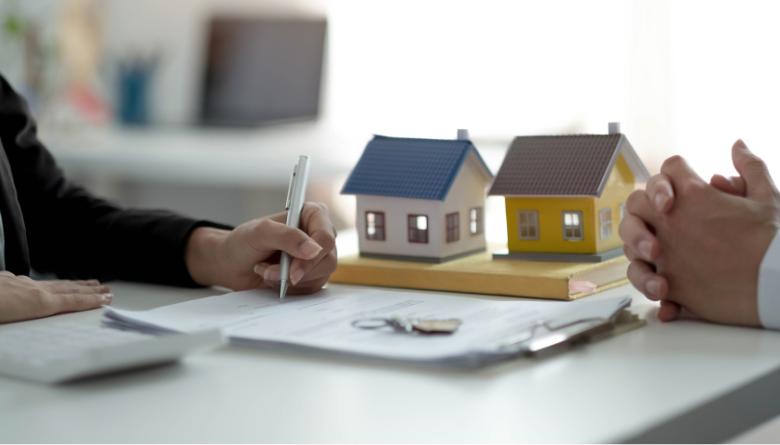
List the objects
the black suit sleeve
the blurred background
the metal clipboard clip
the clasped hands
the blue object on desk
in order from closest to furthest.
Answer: the metal clipboard clip, the clasped hands, the black suit sleeve, the blurred background, the blue object on desk

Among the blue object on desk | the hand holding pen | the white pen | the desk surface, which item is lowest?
the desk surface

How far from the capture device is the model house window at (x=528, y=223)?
121 centimetres

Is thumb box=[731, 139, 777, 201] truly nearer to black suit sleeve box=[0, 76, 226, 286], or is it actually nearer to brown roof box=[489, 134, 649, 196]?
brown roof box=[489, 134, 649, 196]

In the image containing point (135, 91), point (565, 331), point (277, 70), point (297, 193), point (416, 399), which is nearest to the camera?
point (416, 399)

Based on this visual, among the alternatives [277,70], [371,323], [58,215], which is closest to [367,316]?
[371,323]

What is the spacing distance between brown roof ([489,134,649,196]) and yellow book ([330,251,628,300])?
8 centimetres

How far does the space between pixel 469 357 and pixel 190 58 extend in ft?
10.6

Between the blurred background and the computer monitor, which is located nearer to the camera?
the blurred background

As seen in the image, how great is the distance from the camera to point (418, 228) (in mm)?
1237

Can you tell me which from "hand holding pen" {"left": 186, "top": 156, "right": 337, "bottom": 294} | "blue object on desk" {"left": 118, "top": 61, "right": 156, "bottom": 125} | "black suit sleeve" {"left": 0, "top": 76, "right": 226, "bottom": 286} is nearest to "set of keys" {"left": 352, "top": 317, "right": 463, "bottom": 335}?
"hand holding pen" {"left": 186, "top": 156, "right": 337, "bottom": 294}

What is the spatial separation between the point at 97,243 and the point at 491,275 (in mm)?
511

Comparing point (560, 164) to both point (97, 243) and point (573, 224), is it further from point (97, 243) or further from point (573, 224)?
point (97, 243)

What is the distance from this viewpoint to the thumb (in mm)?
989

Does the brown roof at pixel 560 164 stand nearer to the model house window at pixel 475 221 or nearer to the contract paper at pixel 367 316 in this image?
the model house window at pixel 475 221
